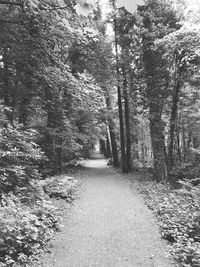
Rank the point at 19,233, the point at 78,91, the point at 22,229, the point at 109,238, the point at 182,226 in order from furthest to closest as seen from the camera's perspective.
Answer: the point at 78,91 < the point at 109,238 < the point at 182,226 < the point at 22,229 < the point at 19,233

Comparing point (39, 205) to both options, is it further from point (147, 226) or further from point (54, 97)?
point (54, 97)

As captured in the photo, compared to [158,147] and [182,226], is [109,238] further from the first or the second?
[158,147]

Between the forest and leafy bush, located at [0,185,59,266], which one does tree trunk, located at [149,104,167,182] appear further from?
leafy bush, located at [0,185,59,266]

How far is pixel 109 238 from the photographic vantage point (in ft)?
18.9

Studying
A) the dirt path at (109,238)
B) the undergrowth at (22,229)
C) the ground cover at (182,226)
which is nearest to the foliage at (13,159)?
the undergrowth at (22,229)

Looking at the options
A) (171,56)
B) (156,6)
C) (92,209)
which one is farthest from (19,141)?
(156,6)

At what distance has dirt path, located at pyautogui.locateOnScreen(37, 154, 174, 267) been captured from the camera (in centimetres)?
466

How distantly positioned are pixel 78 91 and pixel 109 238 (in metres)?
4.18

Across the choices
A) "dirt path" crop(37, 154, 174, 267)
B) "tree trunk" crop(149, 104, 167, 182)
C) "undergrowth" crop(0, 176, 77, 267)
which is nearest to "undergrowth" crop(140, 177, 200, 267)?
"dirt path" crop(37, 154, 174, 267)

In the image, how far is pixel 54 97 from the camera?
8.32 meters

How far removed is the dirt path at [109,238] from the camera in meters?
4.66

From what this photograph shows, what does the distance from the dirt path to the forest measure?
1.24ft

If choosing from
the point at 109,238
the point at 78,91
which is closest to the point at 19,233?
the point at 109,238

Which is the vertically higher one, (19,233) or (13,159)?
(13,159)
